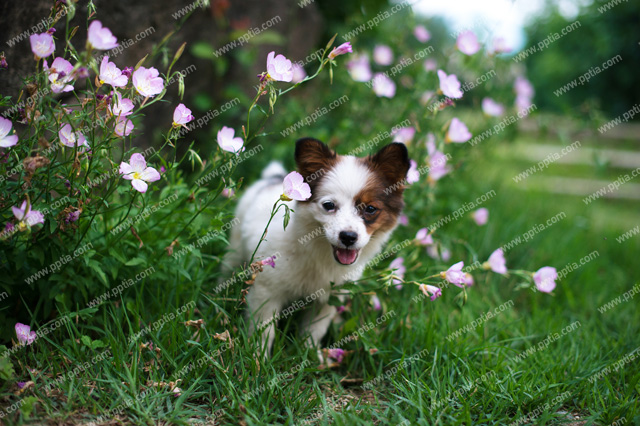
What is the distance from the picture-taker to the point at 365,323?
10.5 ft

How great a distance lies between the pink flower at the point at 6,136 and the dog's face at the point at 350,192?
1.33 m

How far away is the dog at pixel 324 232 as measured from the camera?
2.70 meters

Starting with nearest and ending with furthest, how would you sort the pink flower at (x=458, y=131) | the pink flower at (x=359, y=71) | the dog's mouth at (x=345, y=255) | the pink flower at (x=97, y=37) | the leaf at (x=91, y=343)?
the pink flower at (x=97, y=37)
the leaf at (x=91, y=343)
the dog's mouth at (x=345, y=255)
the pink flower at (x=458, y=131)
the pink flower at (x=359, y=71)

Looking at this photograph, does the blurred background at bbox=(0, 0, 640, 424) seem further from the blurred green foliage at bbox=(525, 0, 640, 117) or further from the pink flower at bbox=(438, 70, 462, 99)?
the blurred green foliage at bbox=(525, 0, 640, 117)

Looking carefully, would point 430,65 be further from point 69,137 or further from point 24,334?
point 24,334

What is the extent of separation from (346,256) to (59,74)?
1.59m

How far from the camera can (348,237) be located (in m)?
2.55

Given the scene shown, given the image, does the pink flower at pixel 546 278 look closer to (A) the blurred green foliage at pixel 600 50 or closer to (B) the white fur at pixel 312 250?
(B) the white fur at pixel 312 250

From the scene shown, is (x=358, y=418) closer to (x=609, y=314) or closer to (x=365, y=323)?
(x=365, y=323)

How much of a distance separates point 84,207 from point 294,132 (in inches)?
94.1

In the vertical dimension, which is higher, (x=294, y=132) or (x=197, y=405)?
(x=294, y=132)

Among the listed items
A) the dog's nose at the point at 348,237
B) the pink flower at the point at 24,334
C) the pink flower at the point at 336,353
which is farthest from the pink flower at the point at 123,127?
the pink flower at the point at 336,353

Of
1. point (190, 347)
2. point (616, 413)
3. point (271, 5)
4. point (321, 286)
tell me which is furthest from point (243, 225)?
point (271, 5)

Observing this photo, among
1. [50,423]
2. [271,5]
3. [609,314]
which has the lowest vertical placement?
[50,423]
